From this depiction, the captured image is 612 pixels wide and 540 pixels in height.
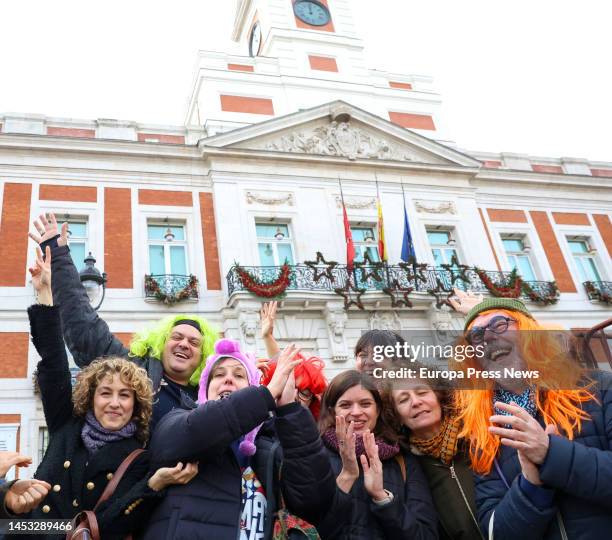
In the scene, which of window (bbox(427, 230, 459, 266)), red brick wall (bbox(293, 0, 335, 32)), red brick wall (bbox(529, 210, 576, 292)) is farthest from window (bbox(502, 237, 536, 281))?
red brick wall (bbox(293, 0, 335, 32))

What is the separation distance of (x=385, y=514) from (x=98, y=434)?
1468 millimetres

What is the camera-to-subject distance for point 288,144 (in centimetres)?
1638

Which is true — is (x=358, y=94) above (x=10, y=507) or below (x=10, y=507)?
above

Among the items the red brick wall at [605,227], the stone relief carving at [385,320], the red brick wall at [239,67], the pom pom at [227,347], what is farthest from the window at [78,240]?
the red brick wall at [605,227]

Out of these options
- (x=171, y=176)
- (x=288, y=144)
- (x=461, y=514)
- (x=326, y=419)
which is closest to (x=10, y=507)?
(x=326, y=419)

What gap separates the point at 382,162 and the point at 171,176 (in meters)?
5.99

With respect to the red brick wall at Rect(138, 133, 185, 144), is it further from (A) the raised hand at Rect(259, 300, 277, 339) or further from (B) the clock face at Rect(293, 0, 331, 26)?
(A) the raised hand at Rect(259, 300, 277, 339)

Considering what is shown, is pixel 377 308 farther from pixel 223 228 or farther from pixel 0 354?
pixel 0 354

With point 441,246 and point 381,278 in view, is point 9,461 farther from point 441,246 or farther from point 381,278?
point 441,246

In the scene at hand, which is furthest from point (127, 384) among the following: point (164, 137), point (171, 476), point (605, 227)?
point (605, 227)

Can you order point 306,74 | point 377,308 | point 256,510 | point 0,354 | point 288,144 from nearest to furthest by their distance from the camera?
point 256,510
point 0,354
point 377,308
point 288,144
point 306,74

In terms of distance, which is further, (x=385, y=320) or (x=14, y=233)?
(x=385, y=320)

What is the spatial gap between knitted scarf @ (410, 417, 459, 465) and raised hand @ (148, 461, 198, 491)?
1.23 meters

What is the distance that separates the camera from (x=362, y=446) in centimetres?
304
